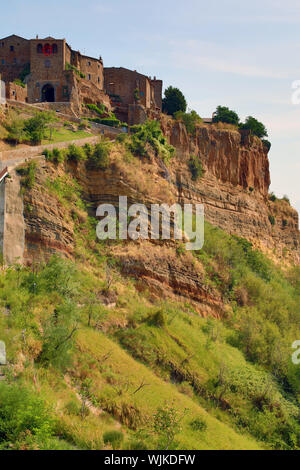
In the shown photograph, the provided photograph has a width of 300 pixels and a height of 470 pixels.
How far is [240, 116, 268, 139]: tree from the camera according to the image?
52.5 meters

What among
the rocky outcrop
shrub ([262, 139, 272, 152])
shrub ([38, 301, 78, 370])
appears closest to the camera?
shrub ([38, 301, 78, 370])

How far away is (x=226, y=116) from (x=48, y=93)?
1786 centimetres

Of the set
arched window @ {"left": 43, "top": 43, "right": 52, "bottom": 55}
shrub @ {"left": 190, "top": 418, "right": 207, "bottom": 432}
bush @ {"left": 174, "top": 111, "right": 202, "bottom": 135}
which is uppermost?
arched window @ {"left": 43, "top": 43, "right": 52, "bottom": 55}

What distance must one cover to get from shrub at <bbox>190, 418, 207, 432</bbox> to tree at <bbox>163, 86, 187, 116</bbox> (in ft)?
117

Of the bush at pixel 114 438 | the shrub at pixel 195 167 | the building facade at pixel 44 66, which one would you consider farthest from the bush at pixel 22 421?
the building facade at pixel 44 66

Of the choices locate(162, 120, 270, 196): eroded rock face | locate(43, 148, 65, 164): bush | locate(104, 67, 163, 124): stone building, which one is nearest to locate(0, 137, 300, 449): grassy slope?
locate(43, 148, 65, 164): bush

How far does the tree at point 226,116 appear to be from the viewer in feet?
169

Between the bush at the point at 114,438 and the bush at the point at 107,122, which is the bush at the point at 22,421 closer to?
the bush at the point at 114,438

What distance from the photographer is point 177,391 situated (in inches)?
797

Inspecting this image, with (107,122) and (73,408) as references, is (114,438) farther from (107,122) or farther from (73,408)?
(107,122)

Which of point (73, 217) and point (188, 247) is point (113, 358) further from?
point (188, 247)

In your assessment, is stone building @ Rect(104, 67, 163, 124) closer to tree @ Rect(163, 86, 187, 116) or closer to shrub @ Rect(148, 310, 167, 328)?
tree @ Rect(163, 86, 187, 116)
